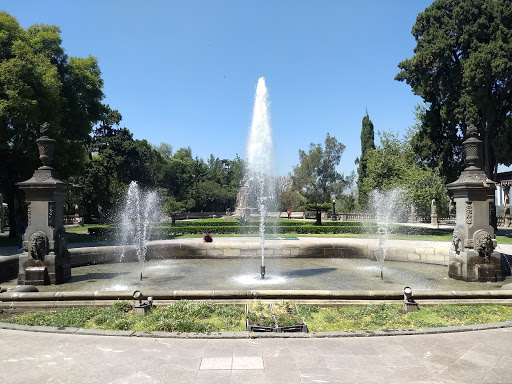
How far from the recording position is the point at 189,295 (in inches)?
317

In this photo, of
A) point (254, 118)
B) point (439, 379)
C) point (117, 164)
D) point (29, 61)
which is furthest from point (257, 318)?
point (117, 164)

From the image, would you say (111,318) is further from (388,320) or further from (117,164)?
(117,164)

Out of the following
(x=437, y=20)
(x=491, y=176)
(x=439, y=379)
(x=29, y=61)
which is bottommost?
(x=439, y=379)

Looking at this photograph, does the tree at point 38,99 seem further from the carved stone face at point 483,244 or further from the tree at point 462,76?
the tree at point 462,76

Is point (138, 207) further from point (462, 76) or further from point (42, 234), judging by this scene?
point (42, 234)

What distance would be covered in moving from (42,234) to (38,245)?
12.8 inches

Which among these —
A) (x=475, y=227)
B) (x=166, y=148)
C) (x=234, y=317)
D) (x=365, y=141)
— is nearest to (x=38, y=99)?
(x=234, y=317)

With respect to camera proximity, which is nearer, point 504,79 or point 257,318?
point 257,318

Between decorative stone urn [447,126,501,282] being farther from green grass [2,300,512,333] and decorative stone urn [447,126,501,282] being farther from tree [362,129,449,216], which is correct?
tree [362,129,449,216]

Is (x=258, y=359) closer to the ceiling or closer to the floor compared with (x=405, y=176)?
closer to the floor

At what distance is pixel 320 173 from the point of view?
68625mm

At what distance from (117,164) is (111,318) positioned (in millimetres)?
46975

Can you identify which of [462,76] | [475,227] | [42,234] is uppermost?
[462,76]

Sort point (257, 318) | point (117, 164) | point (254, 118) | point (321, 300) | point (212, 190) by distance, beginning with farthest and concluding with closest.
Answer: point (212, 190)
point (117, 164)
point (254, 118)
point (321, 300)
point (257, 318)
